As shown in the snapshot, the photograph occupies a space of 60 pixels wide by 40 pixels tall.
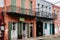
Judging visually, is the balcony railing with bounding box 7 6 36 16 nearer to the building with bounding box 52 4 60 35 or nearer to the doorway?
the doorway

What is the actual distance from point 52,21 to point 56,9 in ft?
11.4

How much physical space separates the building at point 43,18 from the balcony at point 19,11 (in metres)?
2.67


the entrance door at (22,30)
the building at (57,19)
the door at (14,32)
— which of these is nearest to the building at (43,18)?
the building at (57,19)

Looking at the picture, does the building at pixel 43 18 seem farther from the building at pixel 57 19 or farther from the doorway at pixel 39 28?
the building at pixel 57 19

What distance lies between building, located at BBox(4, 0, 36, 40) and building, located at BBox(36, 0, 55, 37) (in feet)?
5.80

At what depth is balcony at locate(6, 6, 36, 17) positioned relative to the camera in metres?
23.1

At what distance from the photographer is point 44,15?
32.3 m

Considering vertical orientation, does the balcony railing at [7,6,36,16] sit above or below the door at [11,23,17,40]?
above

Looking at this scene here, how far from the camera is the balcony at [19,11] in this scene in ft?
75.8

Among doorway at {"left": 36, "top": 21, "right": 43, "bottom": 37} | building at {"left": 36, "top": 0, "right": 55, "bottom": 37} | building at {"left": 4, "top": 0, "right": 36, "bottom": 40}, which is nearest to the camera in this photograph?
building at {"left": 4, "top": 0, "right": 36, "bottom": 40}

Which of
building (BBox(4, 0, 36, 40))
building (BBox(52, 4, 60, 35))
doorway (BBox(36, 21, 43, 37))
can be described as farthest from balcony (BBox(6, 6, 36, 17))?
building (BBox(52, 4, 60, 35))

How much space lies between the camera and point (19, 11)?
2477 cm

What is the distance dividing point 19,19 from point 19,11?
4.85 ft

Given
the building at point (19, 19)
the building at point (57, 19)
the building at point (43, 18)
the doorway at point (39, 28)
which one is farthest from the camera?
the building at point (57, 19)
